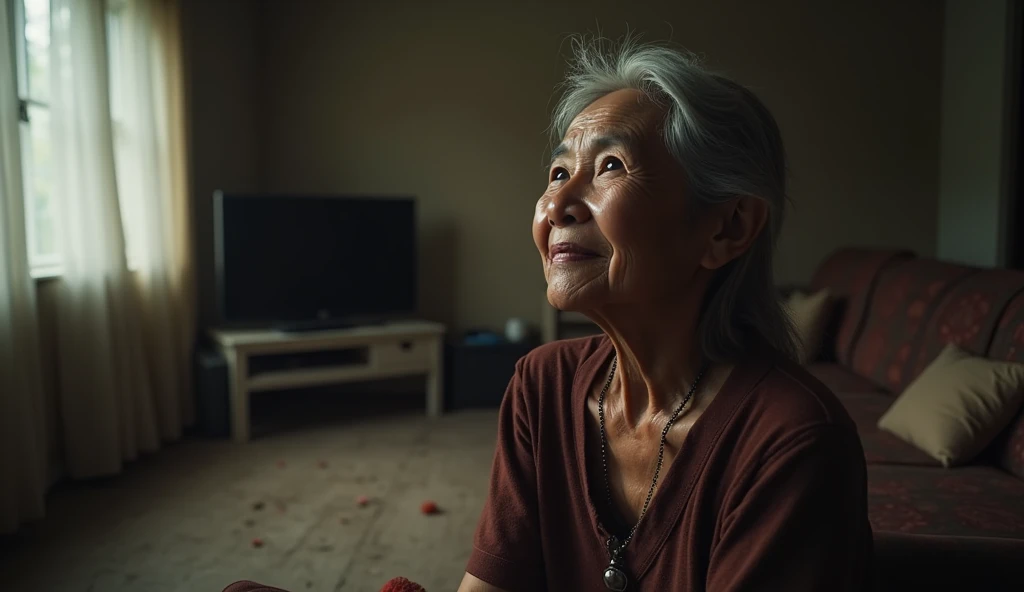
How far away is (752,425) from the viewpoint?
0.83m

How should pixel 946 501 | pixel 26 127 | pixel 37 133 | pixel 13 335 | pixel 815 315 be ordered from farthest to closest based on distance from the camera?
pixel 815 315
pixel 37 133
pixel 26 127
pixel 13 335
pixel 946 501

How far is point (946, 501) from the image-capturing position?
165cm

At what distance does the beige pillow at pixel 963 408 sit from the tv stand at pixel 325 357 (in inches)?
96.9

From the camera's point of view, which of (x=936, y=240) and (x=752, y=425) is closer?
(x=752, y=425)

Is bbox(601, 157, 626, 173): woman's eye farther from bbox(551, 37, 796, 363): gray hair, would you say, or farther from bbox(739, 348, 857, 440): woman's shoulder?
→ bbox(739, 348, 857, 440): woman's shoulder

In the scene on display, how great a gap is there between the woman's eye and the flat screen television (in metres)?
3.03

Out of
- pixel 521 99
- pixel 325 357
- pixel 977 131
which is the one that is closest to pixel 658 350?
pixel 325 357

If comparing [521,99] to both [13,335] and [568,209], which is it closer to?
[13,335]

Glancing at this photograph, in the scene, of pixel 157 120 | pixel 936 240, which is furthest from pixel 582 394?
pixel 936 240

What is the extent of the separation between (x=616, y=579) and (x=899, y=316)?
2.37 m

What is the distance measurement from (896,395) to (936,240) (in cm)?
226

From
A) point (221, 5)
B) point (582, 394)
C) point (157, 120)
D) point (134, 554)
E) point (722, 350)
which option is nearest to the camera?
point (722, 350)

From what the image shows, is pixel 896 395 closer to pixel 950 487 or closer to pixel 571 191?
pixel 950 487

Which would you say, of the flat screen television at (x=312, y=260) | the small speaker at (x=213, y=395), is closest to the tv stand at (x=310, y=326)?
the flat screen television at (x=312, y=260)
